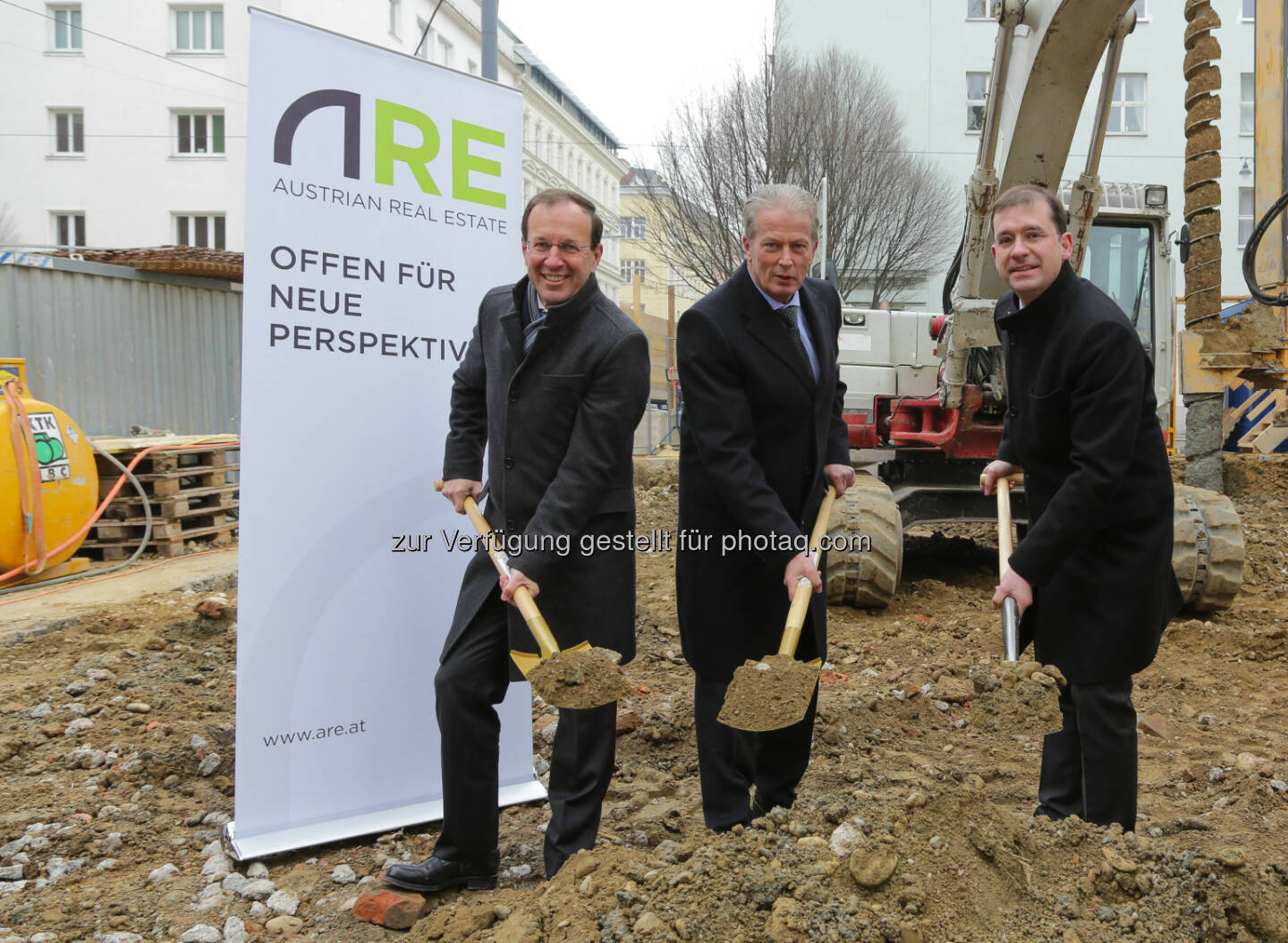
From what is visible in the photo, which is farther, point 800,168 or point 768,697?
point 800,168

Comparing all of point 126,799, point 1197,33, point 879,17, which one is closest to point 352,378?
point 126,799

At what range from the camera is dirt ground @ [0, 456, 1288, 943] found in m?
2.39

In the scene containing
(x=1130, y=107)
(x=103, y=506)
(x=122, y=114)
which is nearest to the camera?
(x=103, y=506)

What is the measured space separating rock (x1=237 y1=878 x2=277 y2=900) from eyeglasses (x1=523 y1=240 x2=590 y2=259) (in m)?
2.04

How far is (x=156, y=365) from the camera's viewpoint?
501 inches

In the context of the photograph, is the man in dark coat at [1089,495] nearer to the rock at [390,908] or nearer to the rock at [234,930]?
the rock at [390,908]

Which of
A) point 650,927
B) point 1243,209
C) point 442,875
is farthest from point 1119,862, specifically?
point 1243,209

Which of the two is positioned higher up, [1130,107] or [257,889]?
[1130,107]

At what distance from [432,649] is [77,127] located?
3345 centimetres

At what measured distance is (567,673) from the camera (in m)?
2.83

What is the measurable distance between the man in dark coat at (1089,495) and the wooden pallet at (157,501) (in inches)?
301

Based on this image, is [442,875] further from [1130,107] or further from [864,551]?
[1130,107]

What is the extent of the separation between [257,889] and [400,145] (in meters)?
2.39

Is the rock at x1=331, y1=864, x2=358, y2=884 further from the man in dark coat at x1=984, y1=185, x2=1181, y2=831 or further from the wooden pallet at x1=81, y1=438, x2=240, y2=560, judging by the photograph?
the wooden pallet at x1=81, y1=438, x2=240, y2=560
